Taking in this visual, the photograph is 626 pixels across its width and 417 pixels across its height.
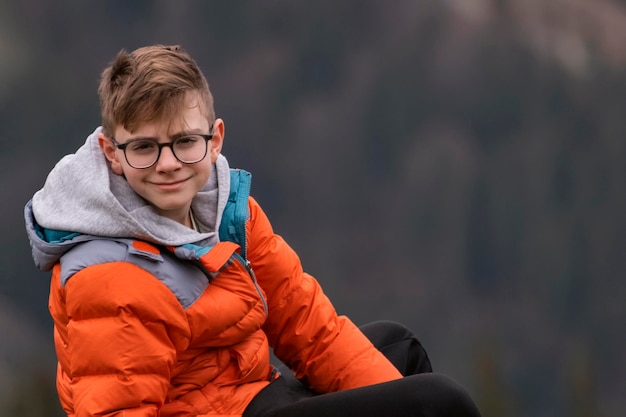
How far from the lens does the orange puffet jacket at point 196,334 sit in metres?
1.78

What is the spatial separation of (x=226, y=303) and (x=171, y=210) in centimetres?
20

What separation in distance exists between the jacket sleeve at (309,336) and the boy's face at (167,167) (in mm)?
303

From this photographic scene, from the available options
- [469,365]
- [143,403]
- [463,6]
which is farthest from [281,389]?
[463,6]

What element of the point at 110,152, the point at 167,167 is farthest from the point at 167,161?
the point at 110,152

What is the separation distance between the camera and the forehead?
185 centimetres

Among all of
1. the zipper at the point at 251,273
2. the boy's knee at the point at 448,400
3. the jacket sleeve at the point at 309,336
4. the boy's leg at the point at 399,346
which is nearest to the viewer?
the boy's knee at the point at 448,400

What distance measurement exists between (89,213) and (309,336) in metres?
0.61

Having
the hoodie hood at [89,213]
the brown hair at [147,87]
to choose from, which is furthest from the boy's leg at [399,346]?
the brown hair at [147,87]

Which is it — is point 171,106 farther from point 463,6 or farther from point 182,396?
point 463,6

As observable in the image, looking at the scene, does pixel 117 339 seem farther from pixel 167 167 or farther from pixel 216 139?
pixel 216 139

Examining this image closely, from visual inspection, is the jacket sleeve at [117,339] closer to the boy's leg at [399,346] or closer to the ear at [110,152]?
the ear at [110,152]

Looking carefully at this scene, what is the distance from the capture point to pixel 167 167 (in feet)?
6.10

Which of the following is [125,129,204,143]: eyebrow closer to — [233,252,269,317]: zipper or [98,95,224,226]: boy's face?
[98,95,224,226]: boy's face

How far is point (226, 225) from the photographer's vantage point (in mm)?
2059
